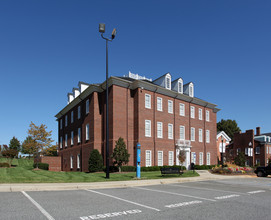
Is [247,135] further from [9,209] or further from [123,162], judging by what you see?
[9,209]

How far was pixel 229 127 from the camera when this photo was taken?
7875cm

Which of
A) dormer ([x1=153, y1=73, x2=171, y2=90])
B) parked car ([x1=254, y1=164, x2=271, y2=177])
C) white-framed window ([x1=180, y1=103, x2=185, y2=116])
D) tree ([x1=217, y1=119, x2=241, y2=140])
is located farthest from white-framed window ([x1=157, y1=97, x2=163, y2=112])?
tree ([x1=217, y1=119, x2=241, y2=140])

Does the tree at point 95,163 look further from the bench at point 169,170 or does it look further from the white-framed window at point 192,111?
the white-framed window at point 192,111

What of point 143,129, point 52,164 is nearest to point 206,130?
point 143,129

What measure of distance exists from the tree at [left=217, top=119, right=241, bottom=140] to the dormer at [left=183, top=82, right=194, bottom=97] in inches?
1728

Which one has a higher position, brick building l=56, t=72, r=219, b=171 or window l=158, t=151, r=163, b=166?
brick building l=56, t=72, r=219, b=171

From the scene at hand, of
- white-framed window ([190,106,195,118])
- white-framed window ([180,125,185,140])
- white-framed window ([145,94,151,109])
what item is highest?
white-framed window ([145,94,151,109])

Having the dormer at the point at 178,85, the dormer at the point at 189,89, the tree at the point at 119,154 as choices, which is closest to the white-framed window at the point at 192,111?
the dormer at the point at 189,89

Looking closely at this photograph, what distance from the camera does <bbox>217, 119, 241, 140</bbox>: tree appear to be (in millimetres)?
78144

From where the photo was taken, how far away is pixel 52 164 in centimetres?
4238

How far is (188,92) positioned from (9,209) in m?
34.6

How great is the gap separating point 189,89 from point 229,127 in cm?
4543

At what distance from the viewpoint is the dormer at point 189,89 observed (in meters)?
39.4

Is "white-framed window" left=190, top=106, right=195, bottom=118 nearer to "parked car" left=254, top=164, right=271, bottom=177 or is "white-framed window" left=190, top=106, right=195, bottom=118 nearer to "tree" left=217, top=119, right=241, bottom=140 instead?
"parked car" left=254, top=164, right=271, bottom=177
